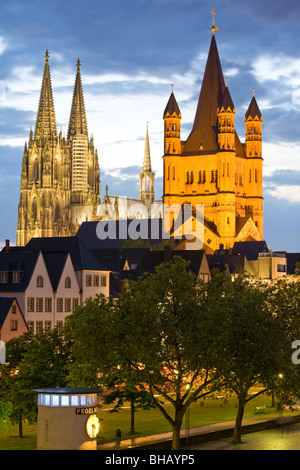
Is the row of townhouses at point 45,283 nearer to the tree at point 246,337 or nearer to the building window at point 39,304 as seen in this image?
the building window at point 39,304

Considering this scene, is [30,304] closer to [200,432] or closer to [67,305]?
[67,305]

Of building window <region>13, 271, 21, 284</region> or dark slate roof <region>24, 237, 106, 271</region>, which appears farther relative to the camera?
dark slate roof <region>24, 237, 106, 271</region>

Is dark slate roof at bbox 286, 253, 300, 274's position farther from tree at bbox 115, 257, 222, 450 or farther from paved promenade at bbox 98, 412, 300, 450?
tree at bbox 115, 257, 222, 450

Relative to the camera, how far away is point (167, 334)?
210 feet

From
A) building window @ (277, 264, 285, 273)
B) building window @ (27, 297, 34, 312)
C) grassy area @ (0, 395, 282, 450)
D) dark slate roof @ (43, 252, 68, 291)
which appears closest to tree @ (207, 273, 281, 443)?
grassy area @ (0, 395, 282, 450)

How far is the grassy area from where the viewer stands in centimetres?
6662

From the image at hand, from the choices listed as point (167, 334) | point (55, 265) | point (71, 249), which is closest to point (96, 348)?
point (167, 334)

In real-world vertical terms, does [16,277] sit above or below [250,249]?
below

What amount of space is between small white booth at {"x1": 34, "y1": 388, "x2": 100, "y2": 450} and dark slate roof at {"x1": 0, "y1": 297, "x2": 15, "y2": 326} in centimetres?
3297

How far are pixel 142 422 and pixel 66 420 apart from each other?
21.4 meters
